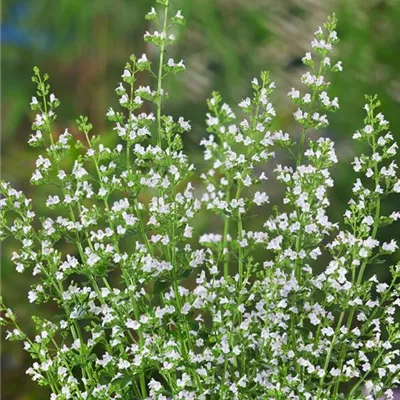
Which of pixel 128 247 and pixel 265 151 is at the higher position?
pixel 128 247

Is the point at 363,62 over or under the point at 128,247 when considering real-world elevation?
over

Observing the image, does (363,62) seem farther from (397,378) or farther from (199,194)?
(397,378)

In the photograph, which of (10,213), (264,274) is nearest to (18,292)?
(10,213)

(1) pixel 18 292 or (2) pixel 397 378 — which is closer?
(2) pixel 397 378

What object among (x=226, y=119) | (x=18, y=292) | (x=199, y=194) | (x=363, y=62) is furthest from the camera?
(x=199, y=194)

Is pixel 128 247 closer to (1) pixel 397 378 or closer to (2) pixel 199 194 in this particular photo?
(2) pixel 199 194

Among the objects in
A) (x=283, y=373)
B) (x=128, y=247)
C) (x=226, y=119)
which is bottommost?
(x=283, y=373)

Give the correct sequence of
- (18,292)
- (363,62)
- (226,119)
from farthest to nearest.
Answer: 1. (363,62)
2. (18,292)
3. (226,119)

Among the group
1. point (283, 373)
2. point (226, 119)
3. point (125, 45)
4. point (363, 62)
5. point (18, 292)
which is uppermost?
point (125, 45)

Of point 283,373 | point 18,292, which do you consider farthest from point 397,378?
point 18,292
